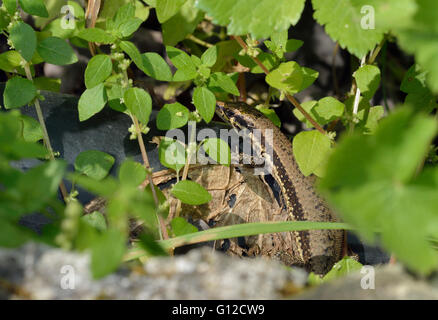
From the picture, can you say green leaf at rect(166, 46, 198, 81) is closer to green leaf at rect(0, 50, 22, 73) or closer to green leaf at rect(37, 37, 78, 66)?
green leaf at rect(37, 37, 78, 66)

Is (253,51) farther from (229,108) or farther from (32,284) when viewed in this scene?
(32,284)

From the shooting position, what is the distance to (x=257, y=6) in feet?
5.16

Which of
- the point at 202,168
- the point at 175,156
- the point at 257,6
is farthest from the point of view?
the point at 202,168

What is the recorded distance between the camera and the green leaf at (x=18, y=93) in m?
1.89

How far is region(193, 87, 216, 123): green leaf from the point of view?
1.97 m

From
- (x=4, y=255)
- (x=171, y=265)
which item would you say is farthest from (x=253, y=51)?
(x=4, y=255)

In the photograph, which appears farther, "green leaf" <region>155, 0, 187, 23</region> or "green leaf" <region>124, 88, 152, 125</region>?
"green leaf" <region>155, 0, 187, 23</region>

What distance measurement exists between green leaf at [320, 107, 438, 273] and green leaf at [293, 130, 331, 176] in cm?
115

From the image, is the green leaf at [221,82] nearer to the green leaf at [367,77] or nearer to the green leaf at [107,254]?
the green leaf at [367,77]

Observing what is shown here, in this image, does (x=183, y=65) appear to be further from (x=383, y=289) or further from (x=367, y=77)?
(x=383, y=289)

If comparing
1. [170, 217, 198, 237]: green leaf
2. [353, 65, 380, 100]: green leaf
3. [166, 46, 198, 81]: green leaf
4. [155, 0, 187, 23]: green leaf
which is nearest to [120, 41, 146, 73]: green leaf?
[166, 46, 198, 81]: green leaf

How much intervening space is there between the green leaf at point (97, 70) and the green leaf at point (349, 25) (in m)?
0.86

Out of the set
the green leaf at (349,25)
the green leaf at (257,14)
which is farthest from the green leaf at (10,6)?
the green leaf at (349,25)
